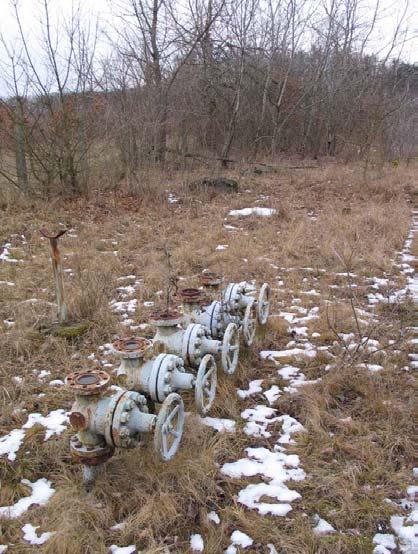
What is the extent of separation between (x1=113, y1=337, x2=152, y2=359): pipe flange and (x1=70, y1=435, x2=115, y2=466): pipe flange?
47 centimetres

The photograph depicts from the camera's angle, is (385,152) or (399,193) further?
(385,152)

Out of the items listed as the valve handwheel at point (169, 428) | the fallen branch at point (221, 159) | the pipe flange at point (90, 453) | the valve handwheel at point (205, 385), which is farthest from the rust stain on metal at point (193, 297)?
the fallen branch at point (221, 159)

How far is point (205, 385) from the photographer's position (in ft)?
9.40

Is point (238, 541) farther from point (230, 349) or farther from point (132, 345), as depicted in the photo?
point (230, 349)

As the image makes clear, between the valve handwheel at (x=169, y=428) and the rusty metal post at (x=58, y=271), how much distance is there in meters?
1.83

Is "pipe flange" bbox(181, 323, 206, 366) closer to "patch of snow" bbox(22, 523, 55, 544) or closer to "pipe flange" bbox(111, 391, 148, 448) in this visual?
"pipe flange" bbox(111, 391, 148, 448)

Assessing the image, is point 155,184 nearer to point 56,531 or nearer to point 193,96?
point 193,96

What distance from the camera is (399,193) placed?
1028 cm

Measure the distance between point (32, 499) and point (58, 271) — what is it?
200cm

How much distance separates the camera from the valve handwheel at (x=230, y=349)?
121 inches

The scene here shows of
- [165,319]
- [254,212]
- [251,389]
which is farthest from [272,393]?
[254,212]

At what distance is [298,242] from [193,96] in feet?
29.3

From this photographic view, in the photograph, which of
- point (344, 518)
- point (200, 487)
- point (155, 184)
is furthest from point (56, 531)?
point (155, 184)

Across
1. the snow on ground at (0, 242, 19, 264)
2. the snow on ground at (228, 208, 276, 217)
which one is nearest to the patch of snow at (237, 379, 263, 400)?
the snow on ground at (0, 242, 19, 264)
